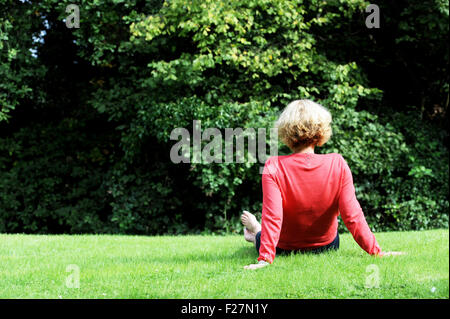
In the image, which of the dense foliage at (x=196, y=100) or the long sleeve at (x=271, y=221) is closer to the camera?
the long sleeve at (x=271, y=221)

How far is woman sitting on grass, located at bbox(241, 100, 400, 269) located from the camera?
11.0 ft

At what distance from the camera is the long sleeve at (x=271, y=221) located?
131 inches

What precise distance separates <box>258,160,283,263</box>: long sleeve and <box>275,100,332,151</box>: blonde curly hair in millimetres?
380

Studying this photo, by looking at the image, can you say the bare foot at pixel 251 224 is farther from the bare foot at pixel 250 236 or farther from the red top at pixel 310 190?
the red top at pixel 310 190

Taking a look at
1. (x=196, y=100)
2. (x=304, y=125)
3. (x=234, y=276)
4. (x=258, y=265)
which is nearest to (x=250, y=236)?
(x=258, y=265)

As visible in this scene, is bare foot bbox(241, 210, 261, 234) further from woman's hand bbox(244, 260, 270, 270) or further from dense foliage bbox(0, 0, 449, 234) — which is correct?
dense foliage bbox(0, 0, 449, 234)

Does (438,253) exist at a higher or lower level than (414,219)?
higher

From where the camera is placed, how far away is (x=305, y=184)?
346cm

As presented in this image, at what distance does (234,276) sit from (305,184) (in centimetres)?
86

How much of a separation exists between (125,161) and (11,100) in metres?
2.58

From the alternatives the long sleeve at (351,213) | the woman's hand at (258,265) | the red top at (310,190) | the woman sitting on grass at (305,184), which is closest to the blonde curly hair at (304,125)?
the woman sitting on grass at (305,184)
